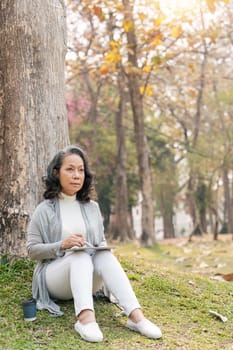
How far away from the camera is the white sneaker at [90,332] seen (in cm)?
338

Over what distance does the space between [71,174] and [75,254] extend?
A: 27.3 inches

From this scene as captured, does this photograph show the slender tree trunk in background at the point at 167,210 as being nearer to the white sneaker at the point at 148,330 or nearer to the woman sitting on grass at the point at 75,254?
the woman sitting on grass at the point at 75,254

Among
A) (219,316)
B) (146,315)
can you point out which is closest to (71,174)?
(146,315)

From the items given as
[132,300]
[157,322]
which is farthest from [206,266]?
[132,300]

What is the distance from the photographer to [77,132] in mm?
19734

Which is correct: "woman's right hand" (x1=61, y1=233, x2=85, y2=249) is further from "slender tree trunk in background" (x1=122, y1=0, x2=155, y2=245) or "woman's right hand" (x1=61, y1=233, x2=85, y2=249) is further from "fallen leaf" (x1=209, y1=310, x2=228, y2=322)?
"slender tree trunk in background" (x1=122, y1=0, x2=155, y2=245)

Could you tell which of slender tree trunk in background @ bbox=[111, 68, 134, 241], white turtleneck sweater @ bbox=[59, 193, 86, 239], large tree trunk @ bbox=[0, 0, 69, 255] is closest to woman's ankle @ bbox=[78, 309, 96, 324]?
white turtleneck sweater @ bbox=[59, 193, 86, 239]

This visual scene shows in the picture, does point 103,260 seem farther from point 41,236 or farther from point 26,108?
point 26,108

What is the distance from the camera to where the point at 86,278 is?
350cm

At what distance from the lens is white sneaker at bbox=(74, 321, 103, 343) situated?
3377mm

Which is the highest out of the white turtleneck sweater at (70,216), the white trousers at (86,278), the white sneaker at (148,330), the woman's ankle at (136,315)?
the white turtleneck sweater at (70,216)

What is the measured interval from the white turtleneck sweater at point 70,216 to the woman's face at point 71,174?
82 millimetres

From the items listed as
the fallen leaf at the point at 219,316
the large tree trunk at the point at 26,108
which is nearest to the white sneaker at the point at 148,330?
the fallen leaf at the point at 219,316

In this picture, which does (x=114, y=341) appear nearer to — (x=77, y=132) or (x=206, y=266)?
(x=206, y=266)
